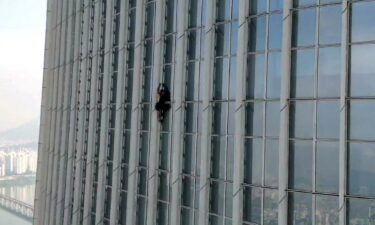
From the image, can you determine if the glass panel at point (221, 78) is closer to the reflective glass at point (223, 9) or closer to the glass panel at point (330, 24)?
the reflective glass at point (223, 9)

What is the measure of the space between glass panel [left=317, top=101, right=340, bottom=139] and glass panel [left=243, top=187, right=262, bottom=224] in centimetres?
342

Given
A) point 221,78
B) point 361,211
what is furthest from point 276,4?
point 361,211

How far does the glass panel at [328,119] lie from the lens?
16.5 m

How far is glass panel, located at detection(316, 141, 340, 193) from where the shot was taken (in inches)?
647

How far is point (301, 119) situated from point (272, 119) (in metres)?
1.30

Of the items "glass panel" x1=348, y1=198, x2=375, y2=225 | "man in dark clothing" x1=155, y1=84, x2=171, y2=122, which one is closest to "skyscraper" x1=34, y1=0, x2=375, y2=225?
"glass panel" x1=348, y1=198, x2=375, y2=225

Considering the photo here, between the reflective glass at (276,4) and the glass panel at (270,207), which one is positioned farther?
the reflective glass at (276,4)

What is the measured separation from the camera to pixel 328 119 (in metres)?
16.8

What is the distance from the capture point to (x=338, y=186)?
53.5ft

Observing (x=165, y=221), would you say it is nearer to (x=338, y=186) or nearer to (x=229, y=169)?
(x=229, y=169)

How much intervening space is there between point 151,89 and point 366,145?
1212cm

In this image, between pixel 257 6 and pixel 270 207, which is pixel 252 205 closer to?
pixel 270 207

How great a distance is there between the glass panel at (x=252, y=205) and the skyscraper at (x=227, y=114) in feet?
0.19

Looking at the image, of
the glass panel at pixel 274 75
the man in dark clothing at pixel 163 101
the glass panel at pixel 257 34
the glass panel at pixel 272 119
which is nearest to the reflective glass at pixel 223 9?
the glass panel at pixel 257 34
